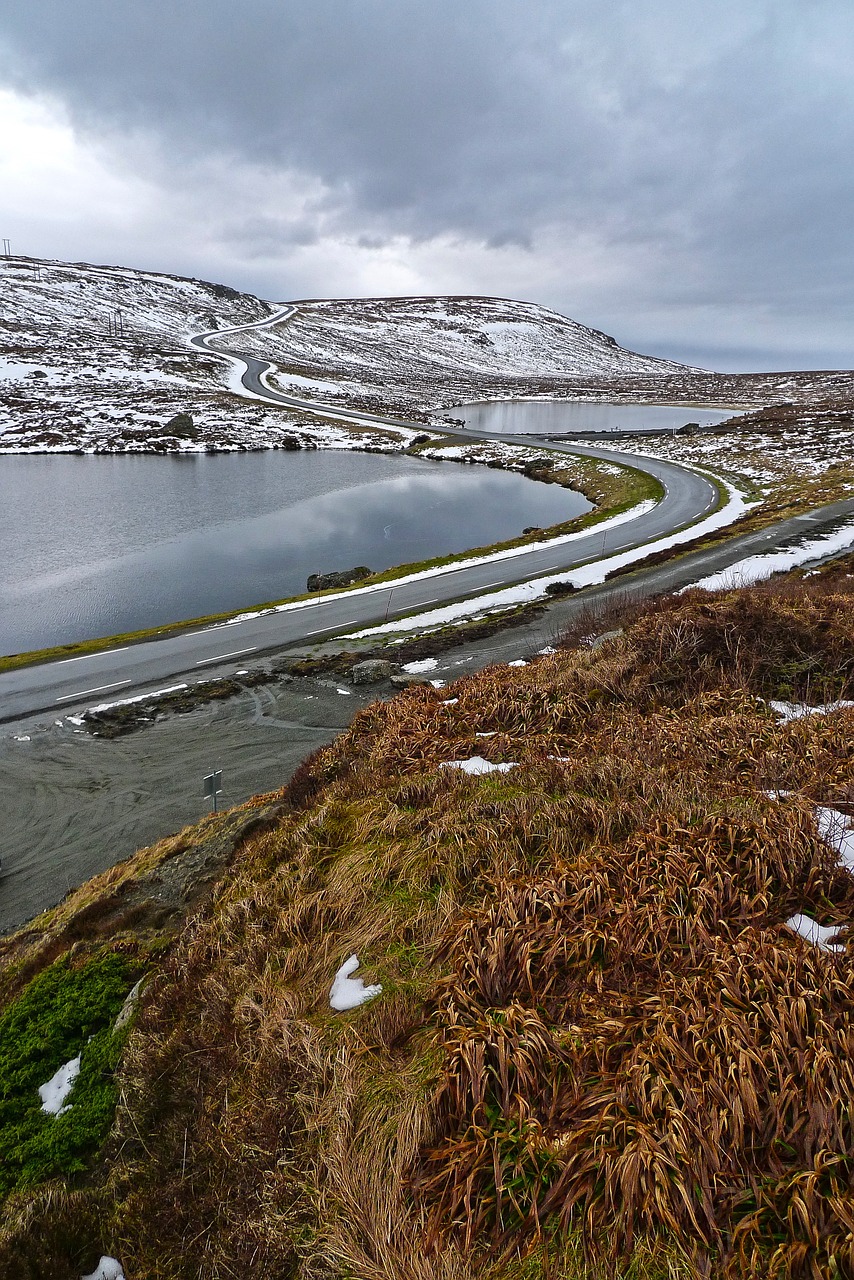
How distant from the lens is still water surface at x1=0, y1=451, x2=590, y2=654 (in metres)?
27.7

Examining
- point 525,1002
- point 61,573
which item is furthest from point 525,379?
point 525,1002

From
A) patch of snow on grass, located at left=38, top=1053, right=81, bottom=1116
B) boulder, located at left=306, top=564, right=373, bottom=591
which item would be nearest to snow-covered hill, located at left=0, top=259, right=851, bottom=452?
boulder, located at left=306, top=564, right=373, bottom=591

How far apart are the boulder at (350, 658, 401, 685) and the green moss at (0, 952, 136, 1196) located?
465 inches

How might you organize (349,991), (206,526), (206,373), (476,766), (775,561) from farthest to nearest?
(206,373)
(206,526)
(775,561)
(476,766)
(349,991)

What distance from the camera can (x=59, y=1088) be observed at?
182 inches

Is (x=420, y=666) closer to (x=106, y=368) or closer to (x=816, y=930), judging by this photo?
(x=816, y=930)

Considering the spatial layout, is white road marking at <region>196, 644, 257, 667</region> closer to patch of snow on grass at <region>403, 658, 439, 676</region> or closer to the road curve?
the road curve

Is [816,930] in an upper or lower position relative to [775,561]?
upper

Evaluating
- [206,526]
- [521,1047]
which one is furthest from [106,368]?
Answer: [521,1047]

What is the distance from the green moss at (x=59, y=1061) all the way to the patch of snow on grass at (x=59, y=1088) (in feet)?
0.14

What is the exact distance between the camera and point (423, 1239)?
2.88 meters

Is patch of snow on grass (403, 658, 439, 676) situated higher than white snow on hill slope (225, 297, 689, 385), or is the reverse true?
white snow on hill slope (225, 297, 689, 385)

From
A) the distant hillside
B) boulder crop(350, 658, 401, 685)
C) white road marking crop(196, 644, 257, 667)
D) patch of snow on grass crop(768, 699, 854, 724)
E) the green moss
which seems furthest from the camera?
the distant hillside

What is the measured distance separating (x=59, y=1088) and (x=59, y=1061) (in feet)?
1.00
